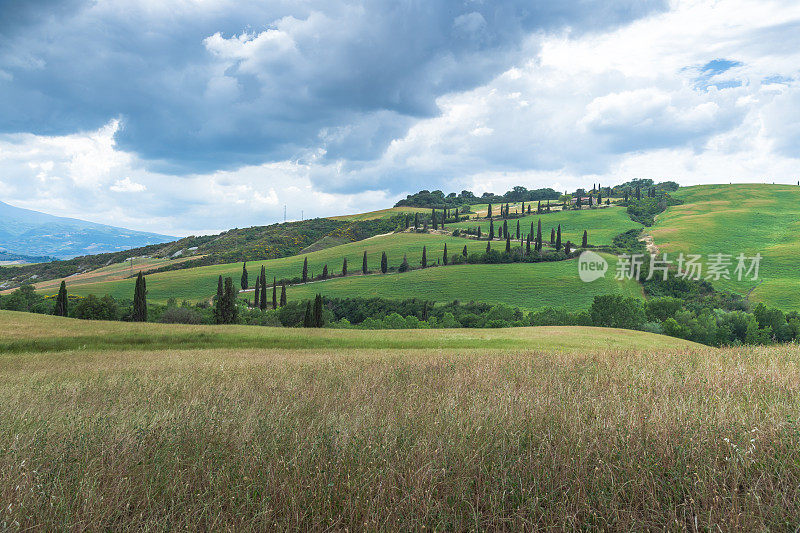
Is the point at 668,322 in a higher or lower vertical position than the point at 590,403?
lower

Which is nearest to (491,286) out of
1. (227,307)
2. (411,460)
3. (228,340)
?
(227,307)

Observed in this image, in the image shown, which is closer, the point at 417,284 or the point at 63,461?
the point at 63,461

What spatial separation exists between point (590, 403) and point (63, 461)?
6886 mm

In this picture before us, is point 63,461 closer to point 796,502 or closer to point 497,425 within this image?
point 497,425

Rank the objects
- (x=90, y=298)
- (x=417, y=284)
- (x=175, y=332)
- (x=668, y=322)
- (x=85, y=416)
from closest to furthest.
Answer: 1. (x=85, y=416)
2. (x=175, y=332)
3. (x=90, y=298)
4. (x=668, y=322)
5. (x=417, y=284)

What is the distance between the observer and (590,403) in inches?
233

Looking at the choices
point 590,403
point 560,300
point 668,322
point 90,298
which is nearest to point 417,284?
point 560,300

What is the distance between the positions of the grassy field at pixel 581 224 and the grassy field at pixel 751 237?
15.1 meters

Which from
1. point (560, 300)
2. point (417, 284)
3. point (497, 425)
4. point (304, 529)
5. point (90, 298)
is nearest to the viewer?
point (304, 529)

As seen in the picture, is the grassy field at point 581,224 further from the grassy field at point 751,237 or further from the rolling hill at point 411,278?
the grassy field at point 751,237

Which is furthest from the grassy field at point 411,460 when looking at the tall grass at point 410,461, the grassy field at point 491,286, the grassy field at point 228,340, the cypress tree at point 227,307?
the grassy field at point 491,286

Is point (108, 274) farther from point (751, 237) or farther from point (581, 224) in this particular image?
point (751, 237)

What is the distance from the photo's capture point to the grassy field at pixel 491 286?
347 feet

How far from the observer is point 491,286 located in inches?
4464
